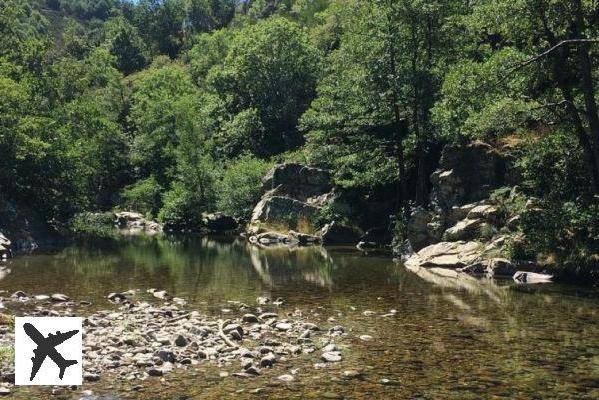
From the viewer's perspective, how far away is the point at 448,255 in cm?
2964

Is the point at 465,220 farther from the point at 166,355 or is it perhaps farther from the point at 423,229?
the point at 166,355

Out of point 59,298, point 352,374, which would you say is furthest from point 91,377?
point 59,298

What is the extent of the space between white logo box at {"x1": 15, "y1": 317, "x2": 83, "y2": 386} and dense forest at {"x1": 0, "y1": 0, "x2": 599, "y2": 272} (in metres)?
17.4

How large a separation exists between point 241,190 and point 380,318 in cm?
4001

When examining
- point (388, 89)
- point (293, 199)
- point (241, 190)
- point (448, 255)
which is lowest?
point (448, 255)

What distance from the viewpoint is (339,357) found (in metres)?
13.1

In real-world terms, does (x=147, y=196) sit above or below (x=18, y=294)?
above

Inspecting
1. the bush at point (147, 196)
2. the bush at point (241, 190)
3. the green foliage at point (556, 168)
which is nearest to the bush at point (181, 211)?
the bush at point (241, 190)

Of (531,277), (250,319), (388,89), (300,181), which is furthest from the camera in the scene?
(300,181)

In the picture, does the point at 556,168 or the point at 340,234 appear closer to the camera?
the point at 556,168

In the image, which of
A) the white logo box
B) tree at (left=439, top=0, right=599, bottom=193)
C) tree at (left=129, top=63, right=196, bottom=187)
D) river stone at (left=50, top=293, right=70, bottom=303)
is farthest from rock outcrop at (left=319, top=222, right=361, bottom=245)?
the white logo box

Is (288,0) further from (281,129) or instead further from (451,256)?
(451,256)

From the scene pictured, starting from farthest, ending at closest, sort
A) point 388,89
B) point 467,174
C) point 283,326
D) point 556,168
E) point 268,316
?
point 388,89 < point 467,174 < point 556,168 < point 268,316 < point 283,326

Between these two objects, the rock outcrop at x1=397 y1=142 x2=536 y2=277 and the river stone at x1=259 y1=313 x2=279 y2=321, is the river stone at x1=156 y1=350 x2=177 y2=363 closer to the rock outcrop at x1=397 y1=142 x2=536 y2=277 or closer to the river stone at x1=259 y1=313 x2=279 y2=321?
the river stone at x1=259 y1=313 x2=279 y2=321
